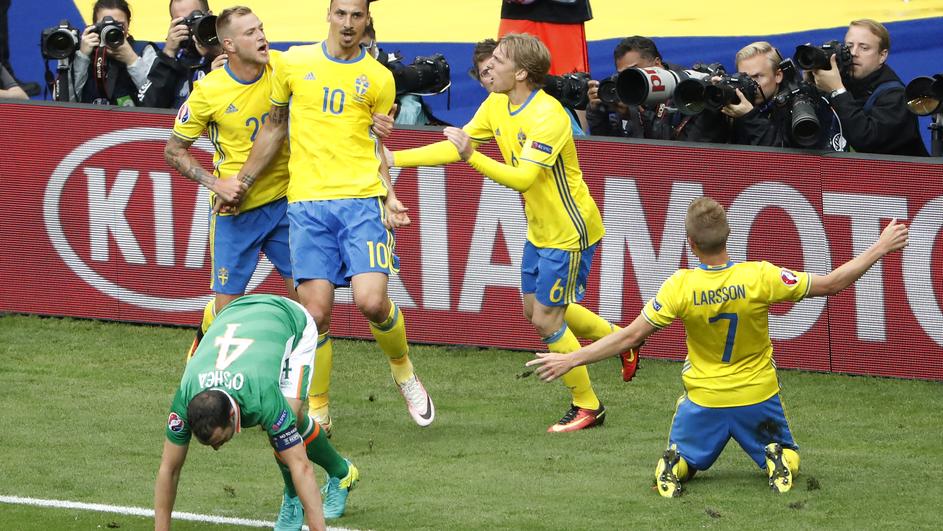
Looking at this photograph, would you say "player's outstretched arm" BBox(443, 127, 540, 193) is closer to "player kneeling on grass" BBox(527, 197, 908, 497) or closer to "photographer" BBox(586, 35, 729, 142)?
"player kneeling on grass" BBox(527, 197, 908, 497)

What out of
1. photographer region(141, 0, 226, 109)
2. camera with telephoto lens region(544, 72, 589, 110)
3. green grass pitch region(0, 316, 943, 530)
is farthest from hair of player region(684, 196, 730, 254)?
photographer region(141, 0, 226, 109)

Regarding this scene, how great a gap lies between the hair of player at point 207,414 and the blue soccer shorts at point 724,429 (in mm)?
2670

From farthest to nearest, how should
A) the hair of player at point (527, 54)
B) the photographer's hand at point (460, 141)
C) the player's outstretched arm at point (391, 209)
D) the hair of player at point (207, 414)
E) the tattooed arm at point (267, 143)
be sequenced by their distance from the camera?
the hair of player at point (527, 54) → the tattooed arm at point (267, 143) → the photographer's hand at point (460, 141) → the player's outstretched arm at point (391, 209) → the hair of player at point (207, 414)

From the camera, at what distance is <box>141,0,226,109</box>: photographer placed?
38.0 feet

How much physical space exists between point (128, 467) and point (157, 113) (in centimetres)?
381

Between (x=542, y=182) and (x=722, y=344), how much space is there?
1846mm

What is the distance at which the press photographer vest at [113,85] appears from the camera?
39.4ft

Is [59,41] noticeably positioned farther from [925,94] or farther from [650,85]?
[925,94]

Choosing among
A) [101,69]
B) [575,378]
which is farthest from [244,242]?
[101,69]

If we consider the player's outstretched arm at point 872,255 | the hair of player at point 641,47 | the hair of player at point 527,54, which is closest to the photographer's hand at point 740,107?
the hair of player at point 641,47

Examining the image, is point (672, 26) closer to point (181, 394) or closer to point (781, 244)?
point (781, 244)

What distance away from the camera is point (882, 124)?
10188 millimetres

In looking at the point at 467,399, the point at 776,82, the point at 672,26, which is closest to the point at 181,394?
the point at 467,399

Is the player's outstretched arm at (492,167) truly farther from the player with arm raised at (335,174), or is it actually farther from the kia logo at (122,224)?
the kia logo at (122,224)
